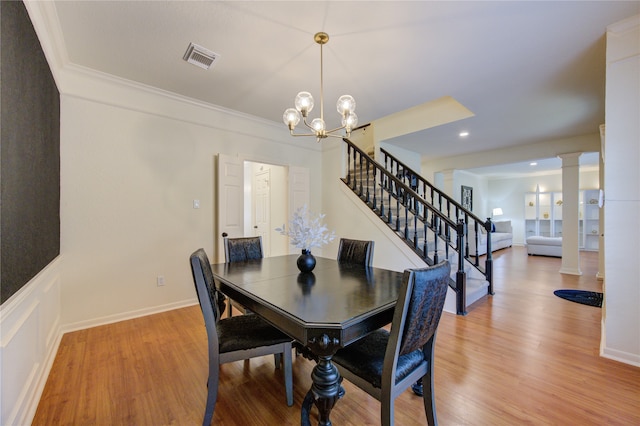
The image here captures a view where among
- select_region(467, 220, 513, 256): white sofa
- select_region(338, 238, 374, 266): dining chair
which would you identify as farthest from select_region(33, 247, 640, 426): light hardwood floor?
select_region(467, 220, 513, 256): white sofa

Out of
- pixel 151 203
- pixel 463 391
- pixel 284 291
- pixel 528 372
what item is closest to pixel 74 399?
pixel 284 291

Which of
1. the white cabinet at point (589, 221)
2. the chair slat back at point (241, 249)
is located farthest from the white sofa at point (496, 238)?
the chair slat back at point (241, 249)

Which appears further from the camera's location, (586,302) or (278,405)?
(586,302)

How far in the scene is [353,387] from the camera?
1845 millimetres

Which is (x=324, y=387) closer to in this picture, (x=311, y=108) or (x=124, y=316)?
(x=311, y=108)

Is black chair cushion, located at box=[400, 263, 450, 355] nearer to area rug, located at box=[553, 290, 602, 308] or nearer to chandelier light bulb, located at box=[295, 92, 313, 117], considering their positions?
chandelier light bulb, located at box=[295, 92, 313, 117]

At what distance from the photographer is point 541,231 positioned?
9227 mm

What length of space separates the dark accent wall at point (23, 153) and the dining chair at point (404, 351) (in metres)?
1.70

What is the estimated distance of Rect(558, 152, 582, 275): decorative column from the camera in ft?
16.3

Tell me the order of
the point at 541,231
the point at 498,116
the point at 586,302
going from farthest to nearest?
1. the point at 541,231
2. the point at 498,116
3. the point at 586,302

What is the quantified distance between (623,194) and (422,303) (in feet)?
7.24

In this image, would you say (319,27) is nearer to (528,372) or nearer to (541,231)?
(528,372)

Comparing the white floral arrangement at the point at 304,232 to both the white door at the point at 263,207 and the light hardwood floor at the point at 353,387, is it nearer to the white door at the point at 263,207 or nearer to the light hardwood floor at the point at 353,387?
the light hardwood floor at the point at 353,387

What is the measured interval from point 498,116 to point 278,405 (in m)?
4.51
